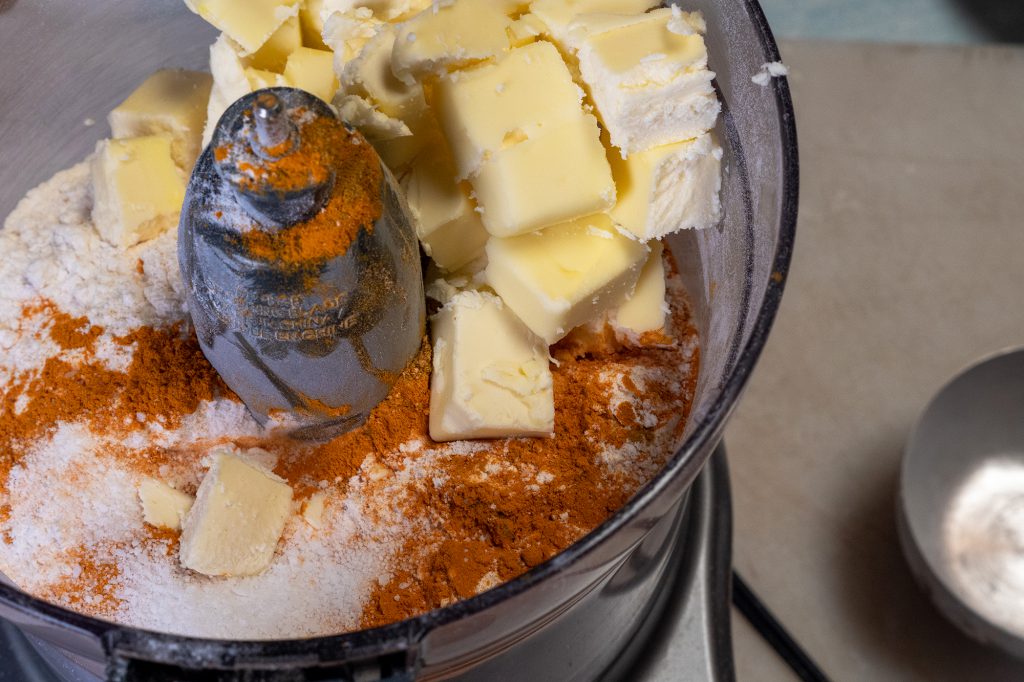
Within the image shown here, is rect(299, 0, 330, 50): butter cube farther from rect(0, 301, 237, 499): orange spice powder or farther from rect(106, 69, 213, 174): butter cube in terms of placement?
rect(0, 301, 237, 499): orange spice powder

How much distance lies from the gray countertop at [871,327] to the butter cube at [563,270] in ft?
1.35

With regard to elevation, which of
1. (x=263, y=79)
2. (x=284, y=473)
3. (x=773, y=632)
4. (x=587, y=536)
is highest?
(x=263, y=79)

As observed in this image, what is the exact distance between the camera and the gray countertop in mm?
998

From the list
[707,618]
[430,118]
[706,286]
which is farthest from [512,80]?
[707,618]

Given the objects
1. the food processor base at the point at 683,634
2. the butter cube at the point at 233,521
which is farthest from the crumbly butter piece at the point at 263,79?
the food processor base at the point at 683,634

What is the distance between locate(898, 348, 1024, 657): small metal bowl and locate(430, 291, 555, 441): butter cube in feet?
1.44

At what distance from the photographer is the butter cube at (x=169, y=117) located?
0.90 meters

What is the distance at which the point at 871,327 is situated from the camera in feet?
3.69

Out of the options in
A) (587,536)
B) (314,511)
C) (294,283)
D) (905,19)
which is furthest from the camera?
(905,19)

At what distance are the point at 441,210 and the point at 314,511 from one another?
0.25m

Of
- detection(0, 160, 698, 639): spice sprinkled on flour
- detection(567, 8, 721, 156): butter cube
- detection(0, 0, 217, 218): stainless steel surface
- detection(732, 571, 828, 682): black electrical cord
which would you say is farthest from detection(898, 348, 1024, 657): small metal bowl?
detection(0, 0, 217, 218): stainless steel surface

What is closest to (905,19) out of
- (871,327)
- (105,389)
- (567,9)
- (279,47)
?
(871,327)

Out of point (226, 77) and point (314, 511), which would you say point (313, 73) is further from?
point (314, 511)

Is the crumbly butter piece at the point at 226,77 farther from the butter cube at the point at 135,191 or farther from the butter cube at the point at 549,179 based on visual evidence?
the butter cube at the point at 549,179
